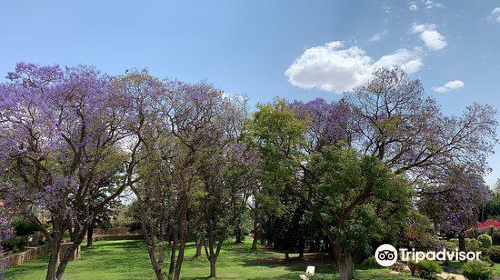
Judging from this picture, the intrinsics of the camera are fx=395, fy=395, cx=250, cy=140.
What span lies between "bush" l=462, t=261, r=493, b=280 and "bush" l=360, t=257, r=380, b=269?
5.42 metres

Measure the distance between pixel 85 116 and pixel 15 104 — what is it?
5.55 ft

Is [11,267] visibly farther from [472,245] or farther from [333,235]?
[472,245]

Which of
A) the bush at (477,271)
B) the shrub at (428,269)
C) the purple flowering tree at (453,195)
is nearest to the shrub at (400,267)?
the shrub at (428,269)

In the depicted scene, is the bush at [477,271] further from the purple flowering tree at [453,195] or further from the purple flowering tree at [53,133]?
the purple flowering tree at [53,133]

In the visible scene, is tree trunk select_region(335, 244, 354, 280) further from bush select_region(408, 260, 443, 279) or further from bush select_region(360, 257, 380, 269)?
bush select_region(360, 257, 380, 269)

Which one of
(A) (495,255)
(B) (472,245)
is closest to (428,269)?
(B) (472,245)

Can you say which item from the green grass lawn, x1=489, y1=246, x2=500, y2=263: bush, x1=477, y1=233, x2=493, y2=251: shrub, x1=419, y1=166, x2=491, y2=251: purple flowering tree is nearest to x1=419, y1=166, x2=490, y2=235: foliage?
x1=419, y1=166, x2=491, y2=251: purple flowering tree

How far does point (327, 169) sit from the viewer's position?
1448 centimetres

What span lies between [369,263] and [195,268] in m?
9.41

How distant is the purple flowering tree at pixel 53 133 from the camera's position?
9.45 meters

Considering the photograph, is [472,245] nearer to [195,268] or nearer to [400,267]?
[400,267]

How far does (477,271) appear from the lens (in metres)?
14.9

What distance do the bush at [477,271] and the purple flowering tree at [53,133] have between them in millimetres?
13039

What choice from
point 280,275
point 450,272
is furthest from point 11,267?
point 450,272
